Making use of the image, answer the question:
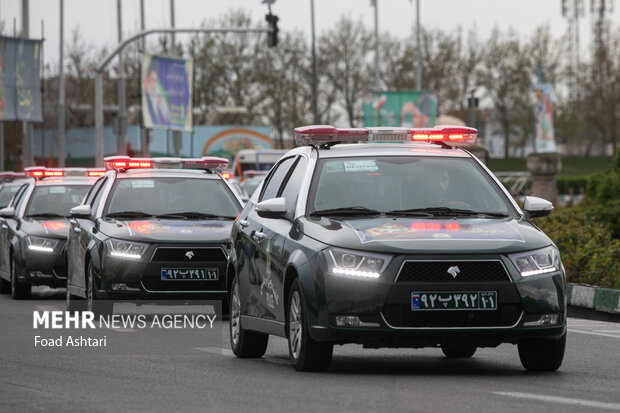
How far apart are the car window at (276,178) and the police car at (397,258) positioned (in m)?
0.08

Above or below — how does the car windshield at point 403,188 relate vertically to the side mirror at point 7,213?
above

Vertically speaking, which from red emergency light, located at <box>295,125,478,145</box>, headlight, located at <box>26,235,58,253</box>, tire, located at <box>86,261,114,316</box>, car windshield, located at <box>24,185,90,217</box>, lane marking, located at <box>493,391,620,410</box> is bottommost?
tire, located at <box>86,261,114,316</box>

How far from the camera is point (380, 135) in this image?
11.1 meters

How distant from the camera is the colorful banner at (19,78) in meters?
40.5

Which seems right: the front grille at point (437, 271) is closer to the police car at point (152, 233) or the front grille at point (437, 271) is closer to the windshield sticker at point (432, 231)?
the windshield sticker at point (432, 231)

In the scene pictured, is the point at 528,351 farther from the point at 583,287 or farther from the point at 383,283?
the point at 583,287

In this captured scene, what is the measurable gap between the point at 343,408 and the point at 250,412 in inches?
19.0

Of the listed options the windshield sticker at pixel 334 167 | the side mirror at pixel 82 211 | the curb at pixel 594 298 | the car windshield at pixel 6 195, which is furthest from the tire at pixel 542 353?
the car windshield at pixel 6 195

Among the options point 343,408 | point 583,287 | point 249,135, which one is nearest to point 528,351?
point 343,408

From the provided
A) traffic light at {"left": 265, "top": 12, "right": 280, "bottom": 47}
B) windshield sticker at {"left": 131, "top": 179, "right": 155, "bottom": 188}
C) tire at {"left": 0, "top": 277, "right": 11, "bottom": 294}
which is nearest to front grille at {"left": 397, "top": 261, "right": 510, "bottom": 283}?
windshield sticker at {"left": 131, "top": 179, "right": 155, "bottom": 188}

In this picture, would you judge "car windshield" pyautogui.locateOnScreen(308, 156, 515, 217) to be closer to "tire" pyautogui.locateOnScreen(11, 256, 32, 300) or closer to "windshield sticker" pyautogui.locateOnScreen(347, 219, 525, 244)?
"windshield sticker" pyautogui.locateOnScreen(347, 219, 525, 244)

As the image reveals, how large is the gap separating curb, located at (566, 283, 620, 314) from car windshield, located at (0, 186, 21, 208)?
11663 mm

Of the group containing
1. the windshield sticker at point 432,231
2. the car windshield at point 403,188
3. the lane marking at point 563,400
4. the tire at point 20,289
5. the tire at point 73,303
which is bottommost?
the tire at point 20,289

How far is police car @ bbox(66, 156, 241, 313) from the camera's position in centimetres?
1482
